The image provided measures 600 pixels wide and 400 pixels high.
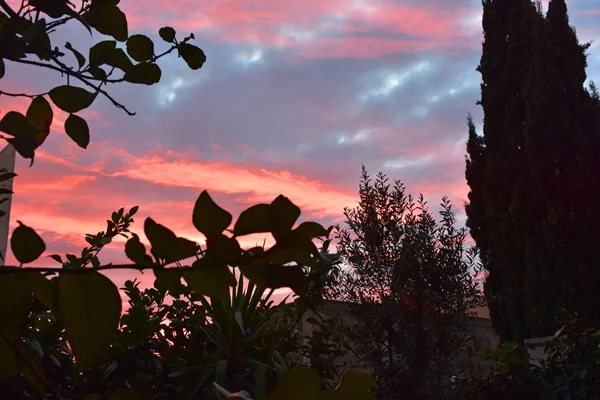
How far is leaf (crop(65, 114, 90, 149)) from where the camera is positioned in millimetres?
767

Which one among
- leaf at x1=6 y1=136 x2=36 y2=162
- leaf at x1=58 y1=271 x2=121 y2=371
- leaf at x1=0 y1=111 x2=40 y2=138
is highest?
leaf at x1=0 y1=111 x2=40 y2=138

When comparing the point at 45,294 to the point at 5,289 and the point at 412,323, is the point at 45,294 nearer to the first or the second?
the point at 5,289

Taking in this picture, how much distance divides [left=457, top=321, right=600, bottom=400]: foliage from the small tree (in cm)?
177

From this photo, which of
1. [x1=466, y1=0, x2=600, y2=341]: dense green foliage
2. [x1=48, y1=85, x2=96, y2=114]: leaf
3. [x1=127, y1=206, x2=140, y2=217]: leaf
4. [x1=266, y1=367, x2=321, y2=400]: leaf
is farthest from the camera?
[x1=466, y1=0, x2=600, y2=341]: dense green foliage

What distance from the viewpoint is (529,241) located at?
15.3m

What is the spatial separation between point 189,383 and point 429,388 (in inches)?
205

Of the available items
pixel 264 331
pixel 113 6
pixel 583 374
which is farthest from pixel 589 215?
pixel 113 6

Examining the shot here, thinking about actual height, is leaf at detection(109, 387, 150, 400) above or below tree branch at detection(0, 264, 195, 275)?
below

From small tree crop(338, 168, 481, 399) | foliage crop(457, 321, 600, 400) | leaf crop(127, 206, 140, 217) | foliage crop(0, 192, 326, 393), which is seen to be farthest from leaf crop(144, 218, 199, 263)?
small tree crop(338, 168, 481, 399)

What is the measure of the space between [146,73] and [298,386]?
1.81ft

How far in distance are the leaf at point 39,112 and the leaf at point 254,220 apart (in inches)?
17.3

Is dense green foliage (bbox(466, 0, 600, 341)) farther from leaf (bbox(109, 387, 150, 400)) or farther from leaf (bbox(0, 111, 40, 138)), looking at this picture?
leaf (bbox(109, 387, 150, 400))

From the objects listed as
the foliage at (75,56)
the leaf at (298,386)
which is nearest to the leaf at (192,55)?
the foliage at (75,56)

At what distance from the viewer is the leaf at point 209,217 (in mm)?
400
